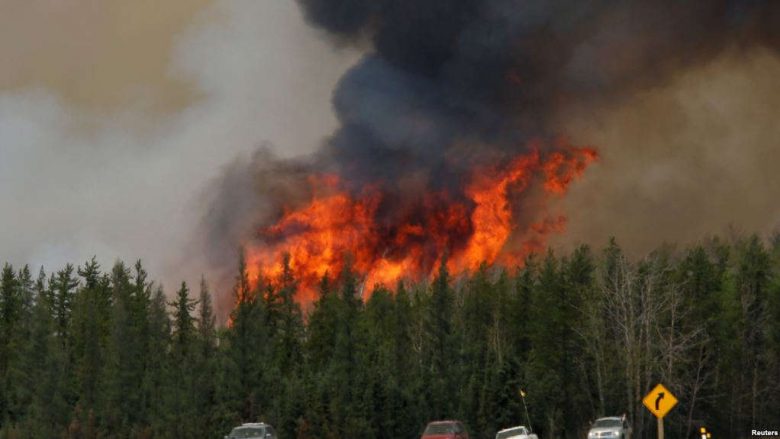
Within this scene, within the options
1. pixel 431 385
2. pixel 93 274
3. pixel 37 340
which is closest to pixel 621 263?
pixel 431 385

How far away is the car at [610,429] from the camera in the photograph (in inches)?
2628

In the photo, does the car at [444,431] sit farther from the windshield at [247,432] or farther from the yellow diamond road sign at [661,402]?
the yellow diamond road sign at [661,402]

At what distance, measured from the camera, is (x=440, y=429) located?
63.9 meters

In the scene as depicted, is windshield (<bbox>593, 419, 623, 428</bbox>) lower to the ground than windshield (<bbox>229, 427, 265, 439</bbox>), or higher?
lower

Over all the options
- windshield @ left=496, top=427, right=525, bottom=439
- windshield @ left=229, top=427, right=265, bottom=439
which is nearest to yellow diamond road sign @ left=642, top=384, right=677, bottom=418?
windshield @ left=496, top=427, right=525, bottom=439

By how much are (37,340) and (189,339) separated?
46.3 ft

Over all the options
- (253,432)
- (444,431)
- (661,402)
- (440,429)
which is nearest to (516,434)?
(444,431)

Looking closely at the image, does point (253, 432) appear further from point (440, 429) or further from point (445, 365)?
point (445, 365)

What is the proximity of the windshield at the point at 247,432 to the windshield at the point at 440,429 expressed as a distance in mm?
9507

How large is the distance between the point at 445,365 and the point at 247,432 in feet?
120

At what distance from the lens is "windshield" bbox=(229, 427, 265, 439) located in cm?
6550

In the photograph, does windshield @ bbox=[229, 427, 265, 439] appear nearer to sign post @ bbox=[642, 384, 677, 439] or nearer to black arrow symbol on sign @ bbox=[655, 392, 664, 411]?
sign post @ bbox=[642, 384, 677, 439]

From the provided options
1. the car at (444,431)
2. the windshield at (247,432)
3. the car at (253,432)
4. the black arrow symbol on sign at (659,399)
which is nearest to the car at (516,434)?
the car at (444,431)

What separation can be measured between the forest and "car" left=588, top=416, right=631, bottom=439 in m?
15.2
